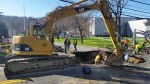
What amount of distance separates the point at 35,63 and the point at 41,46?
3.87 feet

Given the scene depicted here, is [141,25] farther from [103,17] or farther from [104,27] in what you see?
[103,17]

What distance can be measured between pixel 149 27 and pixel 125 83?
71.3 m

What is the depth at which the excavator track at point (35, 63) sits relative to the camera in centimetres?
1575

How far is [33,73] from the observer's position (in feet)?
54.5

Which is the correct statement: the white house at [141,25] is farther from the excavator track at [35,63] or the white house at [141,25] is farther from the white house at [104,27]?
the excavator track at [35,63]

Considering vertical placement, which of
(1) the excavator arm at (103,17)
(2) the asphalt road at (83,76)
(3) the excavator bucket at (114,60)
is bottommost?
(2) the asphalt road at (83,76)

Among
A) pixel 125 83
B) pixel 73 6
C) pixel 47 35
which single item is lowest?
pixel 125 83

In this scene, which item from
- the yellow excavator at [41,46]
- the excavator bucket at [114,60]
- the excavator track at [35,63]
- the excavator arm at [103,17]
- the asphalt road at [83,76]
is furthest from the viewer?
the excavator bucket at [114,60]

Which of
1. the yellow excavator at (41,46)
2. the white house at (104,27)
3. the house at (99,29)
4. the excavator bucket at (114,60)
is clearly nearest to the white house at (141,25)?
the white house at (104,27)

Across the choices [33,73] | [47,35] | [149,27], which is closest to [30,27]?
[47,35]

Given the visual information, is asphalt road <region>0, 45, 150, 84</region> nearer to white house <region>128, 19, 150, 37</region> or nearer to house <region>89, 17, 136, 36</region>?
white house <region>128, 19, 150, 37</region>

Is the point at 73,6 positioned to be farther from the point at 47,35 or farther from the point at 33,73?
the point at 33,73

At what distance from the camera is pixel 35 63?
16625 millimetres

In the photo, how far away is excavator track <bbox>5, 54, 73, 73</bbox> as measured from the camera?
1575cm
